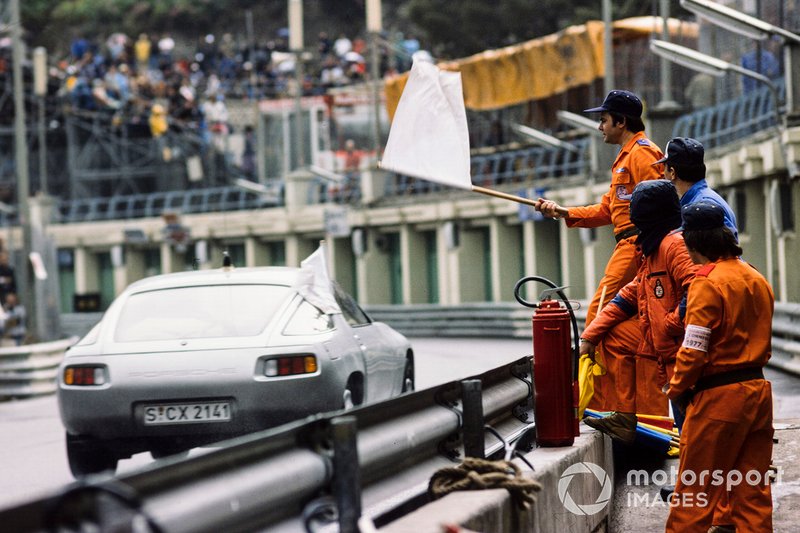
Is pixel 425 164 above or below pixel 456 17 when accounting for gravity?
below

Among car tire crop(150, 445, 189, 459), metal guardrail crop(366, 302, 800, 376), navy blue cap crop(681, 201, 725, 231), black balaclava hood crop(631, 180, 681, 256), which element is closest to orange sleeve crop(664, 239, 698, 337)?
black balaclava hood crop(631, 180, 681, 256)

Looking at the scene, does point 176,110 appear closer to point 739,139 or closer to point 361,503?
point 739,139

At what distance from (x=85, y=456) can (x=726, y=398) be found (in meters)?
4.94

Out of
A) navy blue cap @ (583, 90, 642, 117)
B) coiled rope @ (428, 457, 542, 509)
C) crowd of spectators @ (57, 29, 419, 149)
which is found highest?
crowd of spectators @ (57, 29, 419, 149)

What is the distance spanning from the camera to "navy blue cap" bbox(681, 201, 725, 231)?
638cm

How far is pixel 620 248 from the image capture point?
824 cm

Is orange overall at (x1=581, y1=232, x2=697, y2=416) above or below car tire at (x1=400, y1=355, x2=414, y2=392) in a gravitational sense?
above

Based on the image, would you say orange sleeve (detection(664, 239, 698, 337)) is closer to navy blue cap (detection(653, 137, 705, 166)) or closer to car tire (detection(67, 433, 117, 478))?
navy blue cap (detection(653, 137, 705, 166))

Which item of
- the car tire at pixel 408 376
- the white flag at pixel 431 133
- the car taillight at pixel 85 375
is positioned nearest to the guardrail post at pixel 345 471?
the white flag at pixel 431 133

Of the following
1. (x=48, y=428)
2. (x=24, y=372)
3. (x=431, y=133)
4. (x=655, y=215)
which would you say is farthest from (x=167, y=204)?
(x=655, y=215)

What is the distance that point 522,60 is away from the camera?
3788 centimetres

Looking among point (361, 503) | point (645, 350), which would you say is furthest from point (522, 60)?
point (361, 503)

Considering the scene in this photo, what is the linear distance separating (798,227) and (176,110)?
3209 centimetres

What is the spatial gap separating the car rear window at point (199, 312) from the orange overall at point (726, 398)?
4178 mm
